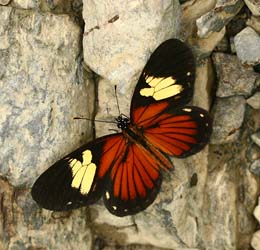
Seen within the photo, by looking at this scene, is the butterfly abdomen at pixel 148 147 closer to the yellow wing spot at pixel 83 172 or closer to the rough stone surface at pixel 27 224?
the yellow wing spot at pixel 83 172

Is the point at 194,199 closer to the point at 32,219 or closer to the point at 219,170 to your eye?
the point at 219,170

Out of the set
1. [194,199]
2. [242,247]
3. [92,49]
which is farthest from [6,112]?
[242,247]

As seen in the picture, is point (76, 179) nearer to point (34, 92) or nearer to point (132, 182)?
point (132, 182)

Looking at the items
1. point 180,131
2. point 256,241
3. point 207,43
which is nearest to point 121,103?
point 180,131

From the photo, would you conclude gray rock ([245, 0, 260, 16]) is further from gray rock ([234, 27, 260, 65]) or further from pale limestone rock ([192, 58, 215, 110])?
pale limestone rock ([192, 58, 215, 110])

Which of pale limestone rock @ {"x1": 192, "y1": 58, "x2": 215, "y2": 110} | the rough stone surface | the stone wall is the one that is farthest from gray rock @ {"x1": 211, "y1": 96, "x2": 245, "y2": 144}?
the rough stone surface

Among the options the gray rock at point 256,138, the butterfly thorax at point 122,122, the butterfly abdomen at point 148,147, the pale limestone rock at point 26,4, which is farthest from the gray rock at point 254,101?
the pale limestone rock at point 26,4
